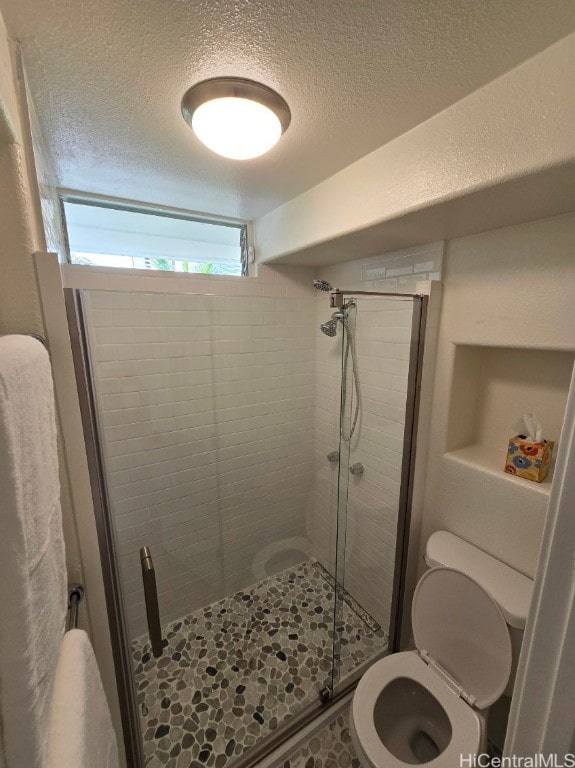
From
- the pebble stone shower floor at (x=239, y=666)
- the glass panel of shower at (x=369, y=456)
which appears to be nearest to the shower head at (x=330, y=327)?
the glass panel of shower at (x=369, y=456)

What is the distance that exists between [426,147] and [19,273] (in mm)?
1247

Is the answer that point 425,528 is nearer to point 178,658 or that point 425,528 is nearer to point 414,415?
point 414,415

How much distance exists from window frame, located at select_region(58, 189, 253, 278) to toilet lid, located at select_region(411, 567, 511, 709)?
1.96m

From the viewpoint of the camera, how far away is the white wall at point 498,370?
1.12m

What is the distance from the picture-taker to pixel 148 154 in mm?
1240

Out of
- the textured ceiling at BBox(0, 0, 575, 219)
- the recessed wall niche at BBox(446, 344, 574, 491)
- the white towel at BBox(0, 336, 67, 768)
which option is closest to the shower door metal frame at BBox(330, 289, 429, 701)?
the recessed wall niche at BBox(446, 344, 574, 491)

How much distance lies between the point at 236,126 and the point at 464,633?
2016mm

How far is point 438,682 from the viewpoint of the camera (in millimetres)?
1274

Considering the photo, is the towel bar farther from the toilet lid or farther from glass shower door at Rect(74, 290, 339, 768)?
the toilet lid

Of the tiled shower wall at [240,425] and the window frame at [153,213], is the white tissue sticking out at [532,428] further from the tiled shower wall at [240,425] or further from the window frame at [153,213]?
the window frame at [153,213]

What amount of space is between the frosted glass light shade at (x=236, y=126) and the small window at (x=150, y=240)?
3.05 ft

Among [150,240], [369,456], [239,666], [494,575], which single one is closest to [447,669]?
[494,575]

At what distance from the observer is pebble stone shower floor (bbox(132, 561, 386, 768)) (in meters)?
1.43

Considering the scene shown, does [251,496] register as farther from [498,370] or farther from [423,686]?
[498,370]
